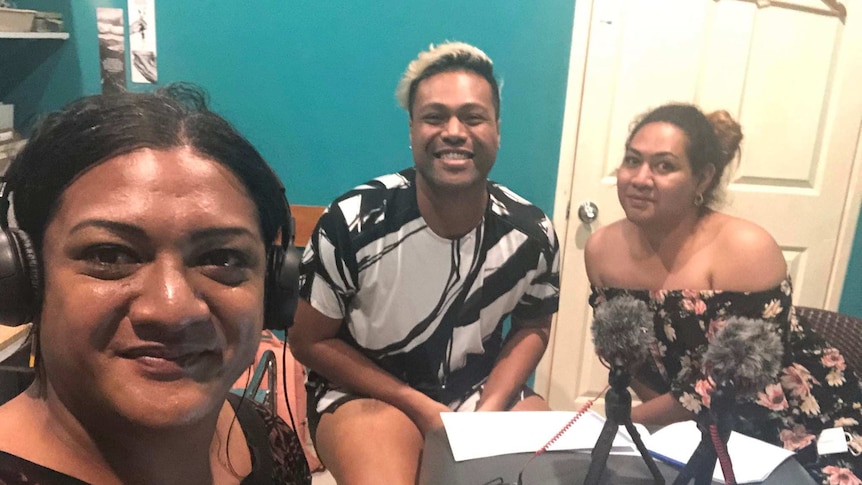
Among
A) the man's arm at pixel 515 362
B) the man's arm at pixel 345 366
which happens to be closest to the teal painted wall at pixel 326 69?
the man's arm at pixel 515 362

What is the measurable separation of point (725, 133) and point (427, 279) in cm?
72

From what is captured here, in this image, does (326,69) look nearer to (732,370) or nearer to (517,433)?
(517,433)

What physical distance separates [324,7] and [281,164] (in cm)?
51

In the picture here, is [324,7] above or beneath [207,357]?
above

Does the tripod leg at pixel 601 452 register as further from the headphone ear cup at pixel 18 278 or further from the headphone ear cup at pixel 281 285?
the headphone ear cup at pixel 18 278

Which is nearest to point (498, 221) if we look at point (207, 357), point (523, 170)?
point (523, 170)

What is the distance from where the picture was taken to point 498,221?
140 centimetres

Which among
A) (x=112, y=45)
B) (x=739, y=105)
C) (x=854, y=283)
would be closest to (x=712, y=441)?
(x=739, y=105)

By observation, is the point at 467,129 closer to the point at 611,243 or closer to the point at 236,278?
the point at 611,243

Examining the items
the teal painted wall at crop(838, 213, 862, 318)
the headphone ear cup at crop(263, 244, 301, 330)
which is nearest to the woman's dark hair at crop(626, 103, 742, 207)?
the headphone ear cup at crop(263, 244, 301, 330)

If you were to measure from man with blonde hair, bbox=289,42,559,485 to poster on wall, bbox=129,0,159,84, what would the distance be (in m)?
1.05

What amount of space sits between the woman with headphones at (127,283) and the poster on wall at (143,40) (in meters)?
1.52

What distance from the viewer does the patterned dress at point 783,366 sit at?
1.18 metres

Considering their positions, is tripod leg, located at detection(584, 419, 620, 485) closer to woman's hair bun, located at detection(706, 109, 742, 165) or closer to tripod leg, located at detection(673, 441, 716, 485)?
tripod leg, located at detection(673, 441, 716, 485)
